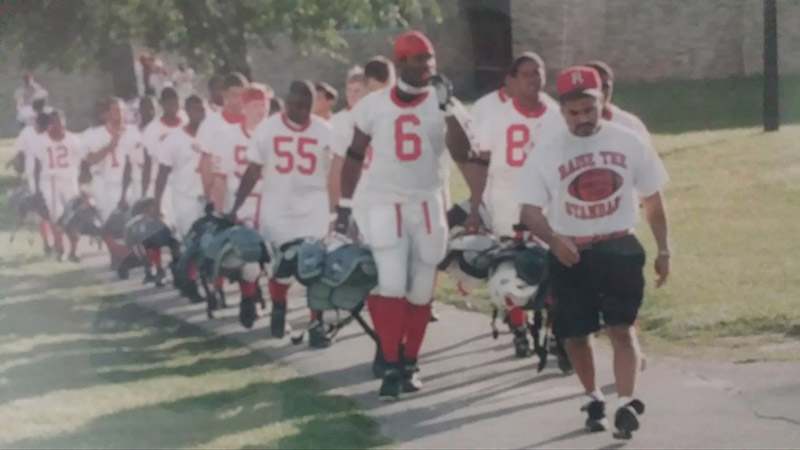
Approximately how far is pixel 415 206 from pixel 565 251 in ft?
4.42

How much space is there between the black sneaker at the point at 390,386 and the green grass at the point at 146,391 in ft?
0.60

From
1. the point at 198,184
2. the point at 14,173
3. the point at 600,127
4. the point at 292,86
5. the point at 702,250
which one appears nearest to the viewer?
the point at 600,127

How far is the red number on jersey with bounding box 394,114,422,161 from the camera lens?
303 inches

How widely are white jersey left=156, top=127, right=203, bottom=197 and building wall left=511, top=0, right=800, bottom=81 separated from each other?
2.70m

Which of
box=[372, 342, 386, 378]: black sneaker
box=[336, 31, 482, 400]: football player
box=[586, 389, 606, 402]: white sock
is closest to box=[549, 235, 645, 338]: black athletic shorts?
box=[586, 389, 606, 402]: white sock

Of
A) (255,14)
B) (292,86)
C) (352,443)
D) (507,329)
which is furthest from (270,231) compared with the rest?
(255,14)

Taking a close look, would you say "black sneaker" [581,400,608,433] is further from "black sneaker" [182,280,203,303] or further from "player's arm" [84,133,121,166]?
"player's arm" [84,133,121,166]

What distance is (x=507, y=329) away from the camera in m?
9.55

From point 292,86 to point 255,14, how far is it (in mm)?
7989

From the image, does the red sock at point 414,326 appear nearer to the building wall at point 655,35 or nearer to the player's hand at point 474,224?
the player's hand at point 474,224

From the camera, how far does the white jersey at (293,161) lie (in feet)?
30.6

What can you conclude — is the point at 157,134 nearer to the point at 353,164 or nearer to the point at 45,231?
the point at 45,231

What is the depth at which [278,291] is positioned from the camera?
31.3 feet

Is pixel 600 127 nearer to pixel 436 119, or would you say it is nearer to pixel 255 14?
pixel 436 119
